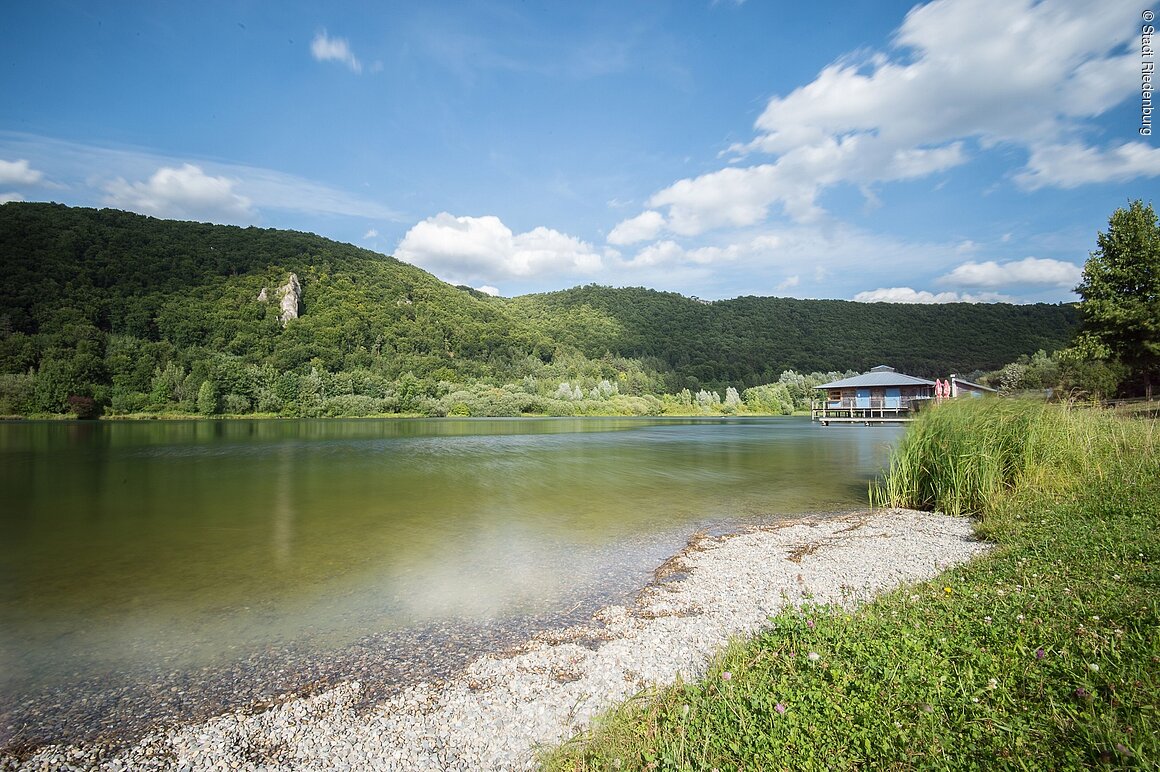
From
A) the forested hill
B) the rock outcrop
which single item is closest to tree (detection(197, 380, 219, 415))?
the rock outcrop

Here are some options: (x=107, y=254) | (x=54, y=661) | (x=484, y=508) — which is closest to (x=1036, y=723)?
(x=54, y=661)

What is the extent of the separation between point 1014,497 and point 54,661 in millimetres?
13709

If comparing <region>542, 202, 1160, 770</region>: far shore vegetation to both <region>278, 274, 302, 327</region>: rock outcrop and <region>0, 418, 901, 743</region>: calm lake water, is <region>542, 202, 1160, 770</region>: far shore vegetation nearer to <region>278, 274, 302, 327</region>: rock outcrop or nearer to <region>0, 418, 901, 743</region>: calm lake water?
<region>0, 418, 901, 743</region>: calm lake water

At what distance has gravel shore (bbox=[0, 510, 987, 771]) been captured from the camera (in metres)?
3.86

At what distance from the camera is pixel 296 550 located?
33.0 feet

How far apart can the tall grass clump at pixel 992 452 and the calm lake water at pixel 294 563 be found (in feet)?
6.12

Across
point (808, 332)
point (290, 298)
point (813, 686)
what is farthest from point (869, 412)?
point (290, 298)

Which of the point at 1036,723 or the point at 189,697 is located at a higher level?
the point at 1036,723

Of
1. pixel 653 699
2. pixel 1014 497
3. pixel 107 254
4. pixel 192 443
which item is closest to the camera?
pixel 653 699

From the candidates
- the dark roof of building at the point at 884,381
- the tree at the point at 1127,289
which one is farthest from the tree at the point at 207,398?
the tree at the point at 1127,289

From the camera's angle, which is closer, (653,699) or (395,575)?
(653,699)

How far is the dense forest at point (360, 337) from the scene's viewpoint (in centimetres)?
7581

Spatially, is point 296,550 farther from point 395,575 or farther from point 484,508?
point 484,508

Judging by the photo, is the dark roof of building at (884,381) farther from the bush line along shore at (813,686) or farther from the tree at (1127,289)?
the bush line along shore at (813,686)
